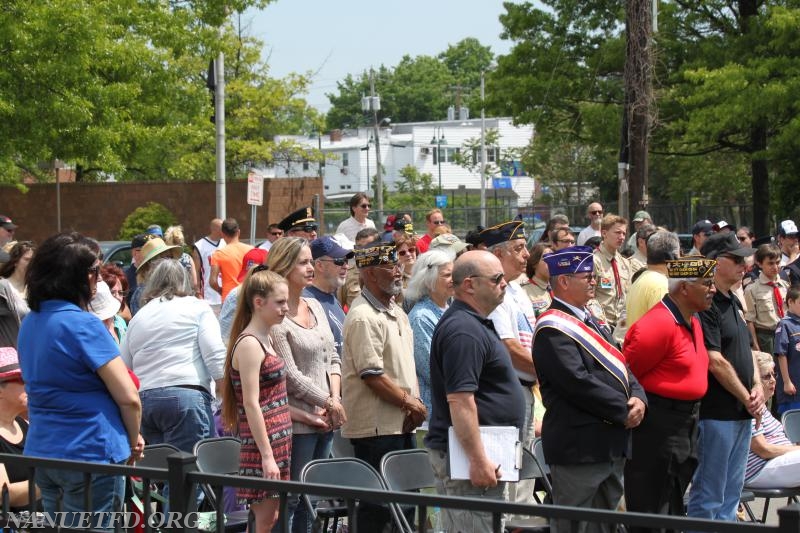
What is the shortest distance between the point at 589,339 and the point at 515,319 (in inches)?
66.7

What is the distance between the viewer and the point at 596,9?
2636 cm

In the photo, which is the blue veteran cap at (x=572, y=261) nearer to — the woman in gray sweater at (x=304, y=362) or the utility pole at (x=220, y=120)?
the woman in gray sweater at (x=304, y=362)

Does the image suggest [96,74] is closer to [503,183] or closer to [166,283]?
[166,283]

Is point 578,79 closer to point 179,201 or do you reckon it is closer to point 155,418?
point 179,201

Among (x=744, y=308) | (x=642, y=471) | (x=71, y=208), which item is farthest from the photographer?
(x=71, y=208)

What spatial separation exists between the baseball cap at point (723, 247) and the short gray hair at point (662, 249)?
47 cm

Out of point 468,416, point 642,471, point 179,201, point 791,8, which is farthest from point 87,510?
point 179,201

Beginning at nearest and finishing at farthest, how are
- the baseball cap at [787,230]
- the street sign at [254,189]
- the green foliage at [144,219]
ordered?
1. the baseball cap at [787,230]
2. the street sign at [254,189]
3. the green foliage at [144,219]

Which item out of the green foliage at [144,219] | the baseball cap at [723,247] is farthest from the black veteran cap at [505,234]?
the green foliage at [144,219]

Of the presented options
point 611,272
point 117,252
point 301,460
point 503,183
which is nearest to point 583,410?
point 301,460

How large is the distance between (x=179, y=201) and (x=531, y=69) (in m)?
12.2

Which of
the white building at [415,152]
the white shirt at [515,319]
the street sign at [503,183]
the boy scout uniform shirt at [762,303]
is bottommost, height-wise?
the boy scout uniform shirt at [762,303]

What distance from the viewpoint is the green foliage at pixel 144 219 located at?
30922 millimetres

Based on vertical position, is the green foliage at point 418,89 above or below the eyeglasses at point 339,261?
above
